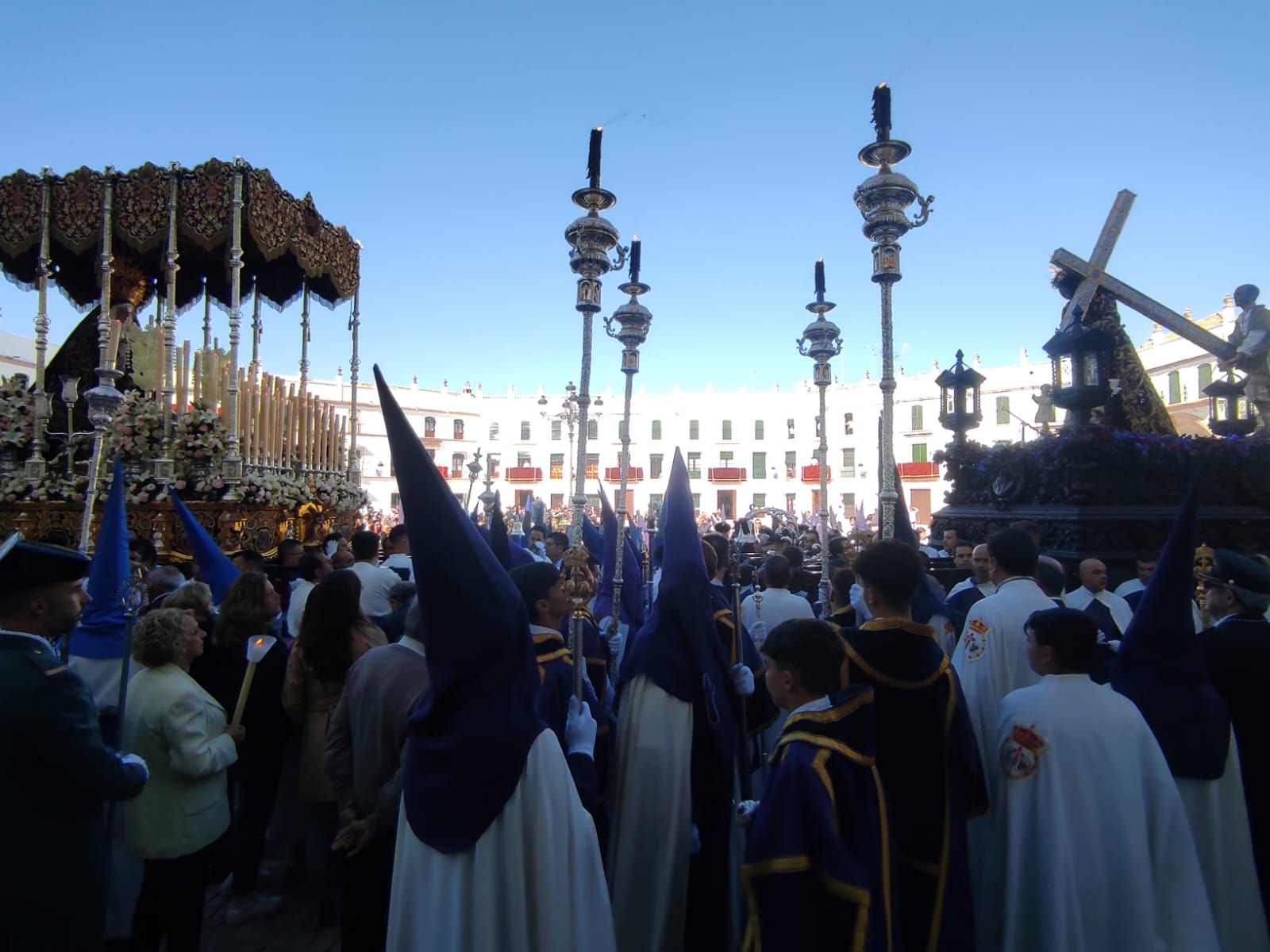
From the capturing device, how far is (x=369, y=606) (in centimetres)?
596

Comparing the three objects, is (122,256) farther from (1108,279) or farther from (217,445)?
(1108,279)

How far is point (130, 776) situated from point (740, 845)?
2.53m

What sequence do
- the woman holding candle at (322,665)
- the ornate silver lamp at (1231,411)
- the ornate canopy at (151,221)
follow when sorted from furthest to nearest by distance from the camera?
the ornate silver lamp at (1231,411), the ornate canopy at (151,221), the woman holding candle at (322,665)

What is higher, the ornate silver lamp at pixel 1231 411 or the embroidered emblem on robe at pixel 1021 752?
the ornate silver lamp at pixel 1231 411

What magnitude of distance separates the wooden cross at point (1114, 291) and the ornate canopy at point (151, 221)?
13791 millimetres

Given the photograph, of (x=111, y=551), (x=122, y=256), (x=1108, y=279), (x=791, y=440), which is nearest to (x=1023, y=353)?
(x=791, y=440)

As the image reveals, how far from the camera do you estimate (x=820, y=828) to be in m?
2.26

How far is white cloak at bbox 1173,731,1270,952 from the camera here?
3.29 meters

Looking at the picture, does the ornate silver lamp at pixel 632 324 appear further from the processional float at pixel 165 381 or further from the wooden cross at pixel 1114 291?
the wooden cross at pixel 1114 291

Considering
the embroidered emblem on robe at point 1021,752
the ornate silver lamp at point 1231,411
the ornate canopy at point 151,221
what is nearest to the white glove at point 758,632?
the embroidered emblem on robe at point 1021,752

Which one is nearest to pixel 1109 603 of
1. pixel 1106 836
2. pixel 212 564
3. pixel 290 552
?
pixel 1106 836

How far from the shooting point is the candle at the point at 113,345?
911 cm

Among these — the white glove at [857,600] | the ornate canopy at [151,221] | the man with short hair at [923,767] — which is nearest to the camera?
the man with short hair at [923,767]

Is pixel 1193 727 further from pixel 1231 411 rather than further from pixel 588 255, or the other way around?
pixel 1231 411
